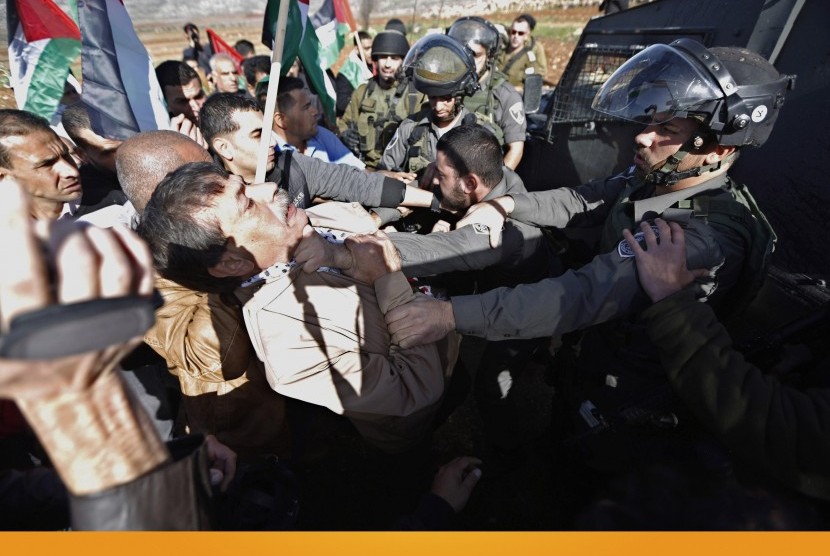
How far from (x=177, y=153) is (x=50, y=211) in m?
1.10

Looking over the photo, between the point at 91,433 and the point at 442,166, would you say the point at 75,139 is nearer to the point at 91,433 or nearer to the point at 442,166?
the point at 442,166

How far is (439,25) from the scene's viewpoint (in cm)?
2723

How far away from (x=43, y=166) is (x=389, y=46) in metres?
5.17

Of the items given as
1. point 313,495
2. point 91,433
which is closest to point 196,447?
point 91,433

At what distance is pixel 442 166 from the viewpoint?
2.75 m

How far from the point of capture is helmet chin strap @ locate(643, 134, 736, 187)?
1.88 m

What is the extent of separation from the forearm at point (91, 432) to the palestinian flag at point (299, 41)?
2.76 meters

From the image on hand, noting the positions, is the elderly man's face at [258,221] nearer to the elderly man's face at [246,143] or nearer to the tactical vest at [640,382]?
the elderly man's face at [246,143]

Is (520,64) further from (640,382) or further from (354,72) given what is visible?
(640,382)

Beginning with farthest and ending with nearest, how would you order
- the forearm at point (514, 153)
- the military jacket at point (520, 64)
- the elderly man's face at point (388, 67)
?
the military jacket at point (520, 64), the elderly man's face at point (388, 67), the forearm at point (514, 153)

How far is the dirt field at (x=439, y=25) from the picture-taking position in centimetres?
2133

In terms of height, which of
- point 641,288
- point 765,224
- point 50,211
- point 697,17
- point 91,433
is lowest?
point 50,211

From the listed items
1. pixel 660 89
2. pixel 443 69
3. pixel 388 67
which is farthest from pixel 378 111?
pixel 660 89

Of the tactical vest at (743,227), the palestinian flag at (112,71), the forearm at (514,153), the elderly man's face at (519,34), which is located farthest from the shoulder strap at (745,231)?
the elderly man's face at (519,34)
